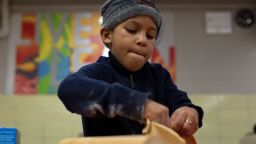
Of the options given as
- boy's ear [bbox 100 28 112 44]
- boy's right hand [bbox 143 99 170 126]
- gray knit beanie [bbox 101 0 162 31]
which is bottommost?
boy's right hand [bbox 143 99 170 126]

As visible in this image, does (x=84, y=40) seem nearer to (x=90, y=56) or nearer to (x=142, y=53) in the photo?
(x=90, y=56)

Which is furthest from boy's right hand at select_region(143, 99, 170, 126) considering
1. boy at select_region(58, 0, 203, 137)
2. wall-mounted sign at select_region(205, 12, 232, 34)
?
wall-mounted sign at select_region(205, 12, 232, 34)

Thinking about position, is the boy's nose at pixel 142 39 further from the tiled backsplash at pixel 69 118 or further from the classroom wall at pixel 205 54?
the classroom wall at pixel 205 54

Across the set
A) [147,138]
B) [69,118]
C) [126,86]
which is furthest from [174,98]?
[69,118]

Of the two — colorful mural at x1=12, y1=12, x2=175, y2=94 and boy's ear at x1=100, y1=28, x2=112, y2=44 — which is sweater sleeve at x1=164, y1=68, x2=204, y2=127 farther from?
colorful mural at x1=12, y1=12, x2=175, y2=94

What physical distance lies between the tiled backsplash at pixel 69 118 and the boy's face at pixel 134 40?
2249 millimetres

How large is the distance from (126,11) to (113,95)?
0.74ft

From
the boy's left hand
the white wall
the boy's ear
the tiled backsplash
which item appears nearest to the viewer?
the boy's left hand

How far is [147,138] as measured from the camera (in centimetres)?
63

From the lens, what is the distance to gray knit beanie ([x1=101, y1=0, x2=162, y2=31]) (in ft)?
2.86

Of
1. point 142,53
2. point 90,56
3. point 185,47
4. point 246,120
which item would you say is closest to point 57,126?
point 90,56

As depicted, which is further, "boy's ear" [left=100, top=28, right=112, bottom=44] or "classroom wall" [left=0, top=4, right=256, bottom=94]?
"classroom wall" [left=0, top=4, right=256, bottom=94]

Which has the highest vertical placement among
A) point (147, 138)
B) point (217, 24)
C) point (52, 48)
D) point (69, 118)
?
point (217, 24)

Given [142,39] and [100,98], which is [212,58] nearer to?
→ [142,39]
